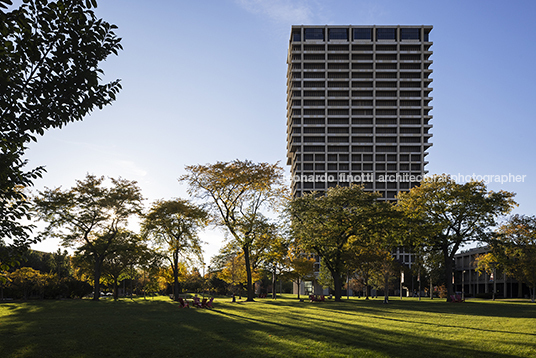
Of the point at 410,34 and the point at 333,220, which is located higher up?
the point at 410,34

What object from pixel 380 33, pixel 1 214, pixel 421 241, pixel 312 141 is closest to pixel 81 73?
pixel 1 214

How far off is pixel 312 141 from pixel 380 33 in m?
43.5

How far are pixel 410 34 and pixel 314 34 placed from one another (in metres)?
32.2

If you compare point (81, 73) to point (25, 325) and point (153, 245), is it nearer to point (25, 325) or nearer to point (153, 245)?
point (25, 325)

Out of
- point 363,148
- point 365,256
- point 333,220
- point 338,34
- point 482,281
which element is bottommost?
point 482,281

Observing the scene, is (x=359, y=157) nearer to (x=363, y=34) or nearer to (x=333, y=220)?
(x=363, y=34)

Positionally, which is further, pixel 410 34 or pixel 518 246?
pixel 410 34

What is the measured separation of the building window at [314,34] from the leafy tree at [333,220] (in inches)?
4072

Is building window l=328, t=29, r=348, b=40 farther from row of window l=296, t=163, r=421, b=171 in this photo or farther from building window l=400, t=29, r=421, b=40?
row of window l=296, t=163, r=421, b=171

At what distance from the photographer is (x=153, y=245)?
51625 millimetres

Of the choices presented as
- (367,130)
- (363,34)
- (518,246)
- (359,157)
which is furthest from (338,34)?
(518,246)

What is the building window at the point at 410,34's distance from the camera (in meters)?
141

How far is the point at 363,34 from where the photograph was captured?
141 m

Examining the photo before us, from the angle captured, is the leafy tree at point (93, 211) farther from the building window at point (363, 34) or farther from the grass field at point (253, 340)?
the building window at point (363, 34)
